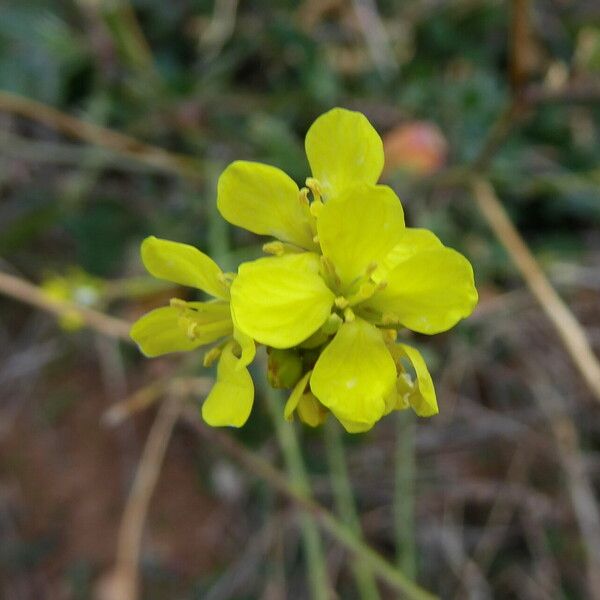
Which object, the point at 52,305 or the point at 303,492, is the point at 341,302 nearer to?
the point at 303,492

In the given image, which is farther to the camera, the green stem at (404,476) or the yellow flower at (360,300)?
the green stem at (404,476)

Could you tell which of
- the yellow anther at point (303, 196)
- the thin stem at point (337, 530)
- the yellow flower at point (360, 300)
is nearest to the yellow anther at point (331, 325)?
the yellow flower at point (360, 300)

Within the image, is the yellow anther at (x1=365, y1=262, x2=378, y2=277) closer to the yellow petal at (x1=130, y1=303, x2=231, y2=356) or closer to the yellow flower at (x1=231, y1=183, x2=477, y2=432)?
the yellow flower at (x1=231, y1=183, x2=477, y2=432)

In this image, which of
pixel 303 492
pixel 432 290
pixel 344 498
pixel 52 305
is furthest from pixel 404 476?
pixel 432 290

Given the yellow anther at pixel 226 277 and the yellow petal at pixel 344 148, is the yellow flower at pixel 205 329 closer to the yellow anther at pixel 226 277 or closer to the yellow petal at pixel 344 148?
the yellow anther at pixel 226 277

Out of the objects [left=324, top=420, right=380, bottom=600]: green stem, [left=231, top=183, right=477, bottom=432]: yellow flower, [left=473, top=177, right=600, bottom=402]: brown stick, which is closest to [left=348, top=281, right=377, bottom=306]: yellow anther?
[left=231, top=183, right=477, bottom=432]: yellow flower

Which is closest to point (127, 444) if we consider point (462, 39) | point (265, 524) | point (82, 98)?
point (265, 524)

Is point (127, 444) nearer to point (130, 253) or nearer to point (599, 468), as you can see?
point (130, 253)
